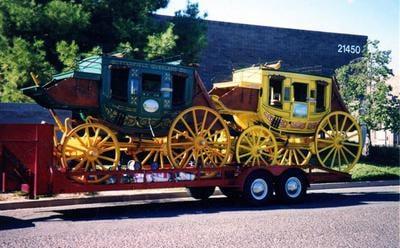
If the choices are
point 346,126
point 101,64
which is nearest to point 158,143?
point 101,64

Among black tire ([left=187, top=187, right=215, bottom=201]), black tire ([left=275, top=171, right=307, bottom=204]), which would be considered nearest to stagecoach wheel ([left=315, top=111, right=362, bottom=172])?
black tire ([left=275, top=171, right=307, bottom=204])

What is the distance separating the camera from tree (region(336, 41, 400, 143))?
72.7ft

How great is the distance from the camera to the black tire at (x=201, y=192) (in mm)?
12914

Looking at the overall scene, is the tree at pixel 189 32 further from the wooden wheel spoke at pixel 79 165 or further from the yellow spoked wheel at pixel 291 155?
the wooden wheel spoke at pixel 79 165

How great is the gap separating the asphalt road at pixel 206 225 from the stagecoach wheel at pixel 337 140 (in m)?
1.83

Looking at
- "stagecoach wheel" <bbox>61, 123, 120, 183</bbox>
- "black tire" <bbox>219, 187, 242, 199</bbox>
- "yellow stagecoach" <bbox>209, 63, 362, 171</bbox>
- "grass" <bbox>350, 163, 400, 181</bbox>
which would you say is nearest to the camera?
"stagecoach wheel" <bbox>61, 123, 120, 183</bbox>

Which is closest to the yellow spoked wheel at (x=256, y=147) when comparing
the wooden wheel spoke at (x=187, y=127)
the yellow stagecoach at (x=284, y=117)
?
the yellow stagecoach at (x=284, y=117)

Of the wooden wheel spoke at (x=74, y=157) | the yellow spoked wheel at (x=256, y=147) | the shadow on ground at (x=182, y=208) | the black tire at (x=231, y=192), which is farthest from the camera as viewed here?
the yellow spoked wheel at (x=256, y=147)

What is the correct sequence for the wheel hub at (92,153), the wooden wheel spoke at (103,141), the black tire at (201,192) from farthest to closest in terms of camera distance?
1. the black tire at (201,192)
2. the wooden wheel spoke at (103,141)
3. the wheel hub at (92,153)

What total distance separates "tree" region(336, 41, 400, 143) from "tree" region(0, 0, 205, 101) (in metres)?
8.70

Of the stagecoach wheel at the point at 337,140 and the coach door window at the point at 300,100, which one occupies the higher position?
the coach door window at the point at 300,100

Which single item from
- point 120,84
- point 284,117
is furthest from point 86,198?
point 284,117

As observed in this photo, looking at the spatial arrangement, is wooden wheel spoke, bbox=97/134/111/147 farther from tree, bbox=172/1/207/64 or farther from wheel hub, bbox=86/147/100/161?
tree, bbox=172/1/207/64

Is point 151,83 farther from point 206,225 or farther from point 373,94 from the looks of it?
point 373,94
